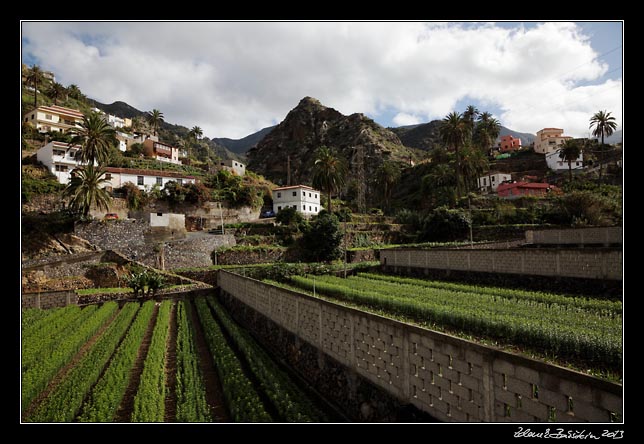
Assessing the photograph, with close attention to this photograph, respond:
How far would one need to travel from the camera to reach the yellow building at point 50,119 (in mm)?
66963

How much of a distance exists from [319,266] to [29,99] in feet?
297

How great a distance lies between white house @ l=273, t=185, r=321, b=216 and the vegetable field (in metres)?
42.1

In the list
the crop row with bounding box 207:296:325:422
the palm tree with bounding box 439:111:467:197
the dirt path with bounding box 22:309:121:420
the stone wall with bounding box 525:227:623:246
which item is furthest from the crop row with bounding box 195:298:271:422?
the palm tree with bounding box 439:111:467:197

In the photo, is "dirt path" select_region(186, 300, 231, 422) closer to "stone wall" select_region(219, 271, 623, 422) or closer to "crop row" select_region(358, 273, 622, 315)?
"stone wall" select_region(219, 271, 623, 422)

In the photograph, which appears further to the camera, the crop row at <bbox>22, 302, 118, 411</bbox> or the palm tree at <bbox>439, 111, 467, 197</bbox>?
the palm tree at <bbox>439, 111, 467, 197</bbox>

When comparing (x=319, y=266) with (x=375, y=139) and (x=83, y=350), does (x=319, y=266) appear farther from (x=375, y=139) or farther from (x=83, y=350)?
(x=375, y=139)

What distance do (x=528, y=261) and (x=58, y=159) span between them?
59441 millimetres

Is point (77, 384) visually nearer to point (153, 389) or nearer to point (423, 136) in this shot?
point (153, 389)

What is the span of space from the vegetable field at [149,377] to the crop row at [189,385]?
3 cm

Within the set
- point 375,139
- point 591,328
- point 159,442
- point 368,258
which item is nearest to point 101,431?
point 159,442

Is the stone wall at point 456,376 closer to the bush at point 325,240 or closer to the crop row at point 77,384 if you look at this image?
the crop row at point 77,384

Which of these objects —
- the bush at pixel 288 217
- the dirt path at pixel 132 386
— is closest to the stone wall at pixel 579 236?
the bush at pixel 288 217

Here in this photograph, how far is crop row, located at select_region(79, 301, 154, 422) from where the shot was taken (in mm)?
8658

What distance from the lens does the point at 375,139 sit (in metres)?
119
